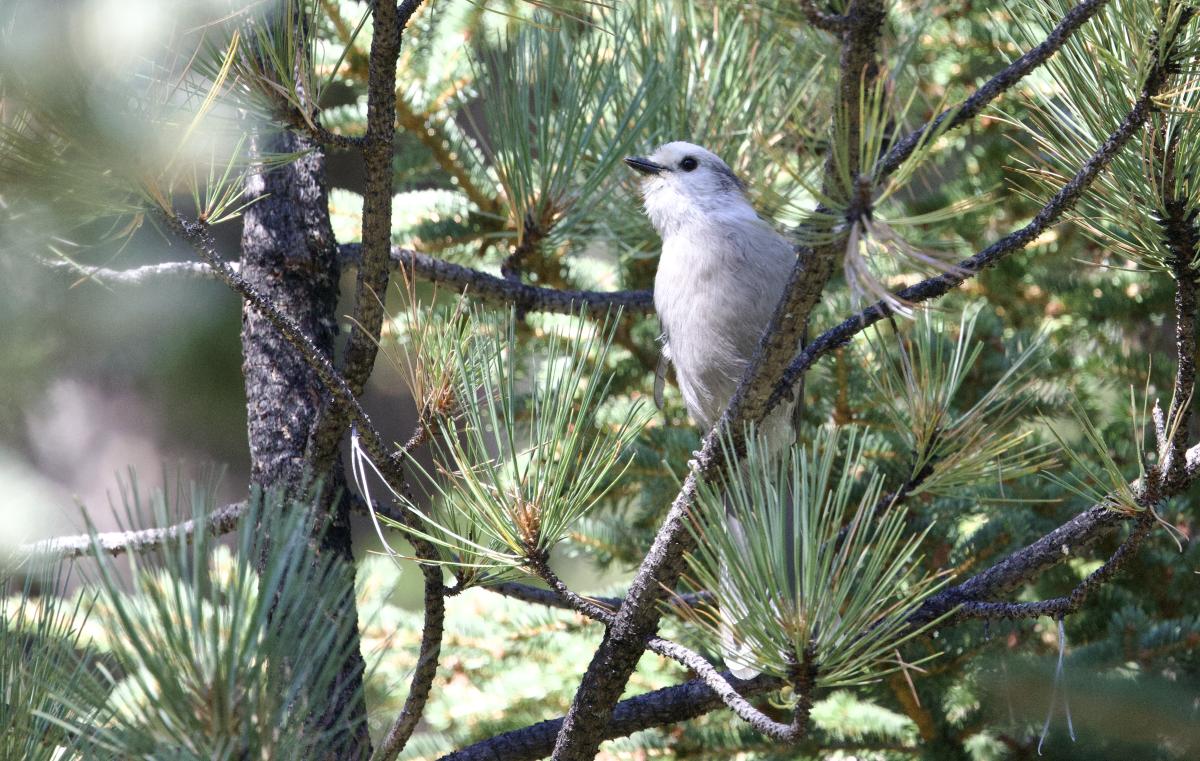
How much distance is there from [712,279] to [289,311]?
2.47ft

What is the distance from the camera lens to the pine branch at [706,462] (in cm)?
78

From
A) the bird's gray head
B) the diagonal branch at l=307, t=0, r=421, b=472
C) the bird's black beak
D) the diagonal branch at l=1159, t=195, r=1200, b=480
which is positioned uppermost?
the bird's black beak

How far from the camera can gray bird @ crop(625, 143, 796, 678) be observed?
189 cm

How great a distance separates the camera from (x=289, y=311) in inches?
59.1

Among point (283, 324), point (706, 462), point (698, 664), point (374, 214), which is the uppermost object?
point (374, 214)

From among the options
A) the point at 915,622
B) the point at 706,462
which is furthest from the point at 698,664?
the point at 915,622

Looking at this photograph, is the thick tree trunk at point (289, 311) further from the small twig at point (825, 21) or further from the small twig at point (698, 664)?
the small twig at point (825, 21)

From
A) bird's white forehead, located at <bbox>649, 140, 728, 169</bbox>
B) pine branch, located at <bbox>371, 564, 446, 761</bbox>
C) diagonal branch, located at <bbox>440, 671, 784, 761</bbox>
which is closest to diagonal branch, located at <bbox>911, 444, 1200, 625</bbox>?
diagonal branch, located at <bbox>440, 671, 784, 761</bbox>

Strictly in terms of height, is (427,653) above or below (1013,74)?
below

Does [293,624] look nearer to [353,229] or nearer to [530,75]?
[530,75]

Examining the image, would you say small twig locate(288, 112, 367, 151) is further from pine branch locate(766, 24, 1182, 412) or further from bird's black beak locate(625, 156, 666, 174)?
bird's black beak locate(625, 156, 666, 174)

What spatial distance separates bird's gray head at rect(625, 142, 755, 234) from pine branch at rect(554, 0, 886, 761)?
909 millimetres

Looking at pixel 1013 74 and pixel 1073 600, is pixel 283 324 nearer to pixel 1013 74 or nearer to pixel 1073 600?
pixel 1013 74

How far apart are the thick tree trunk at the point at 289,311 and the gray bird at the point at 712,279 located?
25.2 inches
